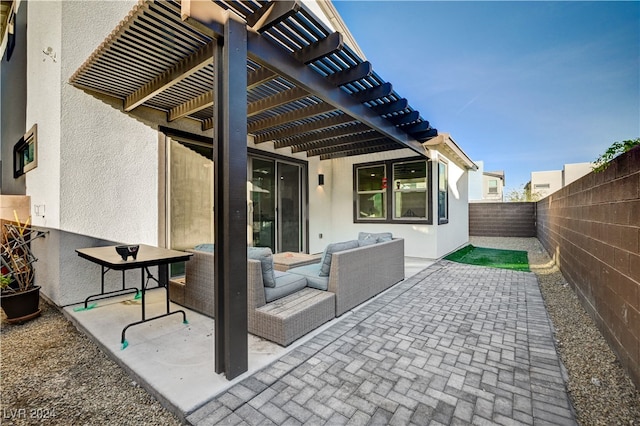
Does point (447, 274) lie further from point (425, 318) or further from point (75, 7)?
point (75, 7)

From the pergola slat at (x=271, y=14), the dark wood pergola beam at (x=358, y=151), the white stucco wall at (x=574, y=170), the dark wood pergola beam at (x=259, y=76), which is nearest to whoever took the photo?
the pergola slat at (x=271, y=14)

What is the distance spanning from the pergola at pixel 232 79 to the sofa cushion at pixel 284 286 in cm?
77

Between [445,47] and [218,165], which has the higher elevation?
[445,47]

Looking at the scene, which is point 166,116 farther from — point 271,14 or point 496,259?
point 496,259

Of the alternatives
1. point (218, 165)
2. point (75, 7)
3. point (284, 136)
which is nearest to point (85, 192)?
point (75, 7)

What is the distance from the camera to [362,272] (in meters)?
3.74

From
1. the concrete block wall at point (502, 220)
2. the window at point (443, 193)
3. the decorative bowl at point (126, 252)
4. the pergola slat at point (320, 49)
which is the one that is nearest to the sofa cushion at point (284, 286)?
the decorative bowl at point (126, 252)

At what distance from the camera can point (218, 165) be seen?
2064mm

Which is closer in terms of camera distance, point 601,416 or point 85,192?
point 601,416

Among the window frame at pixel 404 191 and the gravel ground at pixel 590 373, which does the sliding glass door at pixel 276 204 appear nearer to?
the window frame at pixel 404 191

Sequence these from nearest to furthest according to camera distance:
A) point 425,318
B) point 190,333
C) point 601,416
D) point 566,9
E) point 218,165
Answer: point 601,416
point 218,165
point 190,333
point 425,318
point 566,9

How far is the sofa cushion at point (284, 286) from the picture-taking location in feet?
9.55

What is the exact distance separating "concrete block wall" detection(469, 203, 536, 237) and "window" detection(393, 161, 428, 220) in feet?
26.9

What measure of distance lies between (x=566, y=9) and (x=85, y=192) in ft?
33.4
